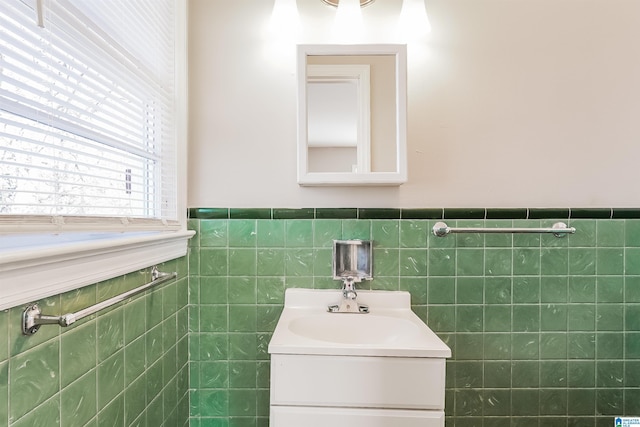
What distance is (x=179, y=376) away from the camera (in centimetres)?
132

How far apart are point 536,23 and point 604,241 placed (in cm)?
93

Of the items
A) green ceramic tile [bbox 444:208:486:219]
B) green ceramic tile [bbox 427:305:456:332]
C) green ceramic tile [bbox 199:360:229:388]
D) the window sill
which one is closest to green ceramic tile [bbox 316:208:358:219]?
green ceramic tile [bbox 444:208:486:219]

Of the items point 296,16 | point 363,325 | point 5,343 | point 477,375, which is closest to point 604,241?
point 477,375

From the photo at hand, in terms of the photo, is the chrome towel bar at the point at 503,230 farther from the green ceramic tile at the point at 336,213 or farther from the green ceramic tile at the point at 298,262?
the green ceramic tile at the point at 298,262

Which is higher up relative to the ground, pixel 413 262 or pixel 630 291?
pixel 413 262

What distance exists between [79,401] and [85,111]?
67 centimetres

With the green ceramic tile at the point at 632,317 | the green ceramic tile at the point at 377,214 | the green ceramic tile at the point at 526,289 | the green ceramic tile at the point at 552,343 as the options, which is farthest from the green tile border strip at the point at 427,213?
the green ceramic tile at the point at 552,343

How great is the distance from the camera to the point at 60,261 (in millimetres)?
688

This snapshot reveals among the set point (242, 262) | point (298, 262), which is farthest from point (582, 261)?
point (242, 262)

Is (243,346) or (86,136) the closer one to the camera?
(86,136)

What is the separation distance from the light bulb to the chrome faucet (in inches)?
39.8

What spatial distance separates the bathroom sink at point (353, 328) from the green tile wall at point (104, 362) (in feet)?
1.35

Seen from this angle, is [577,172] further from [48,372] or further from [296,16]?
[48,372]

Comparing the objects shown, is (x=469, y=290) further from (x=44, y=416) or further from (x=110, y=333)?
(x=44, y=416)
